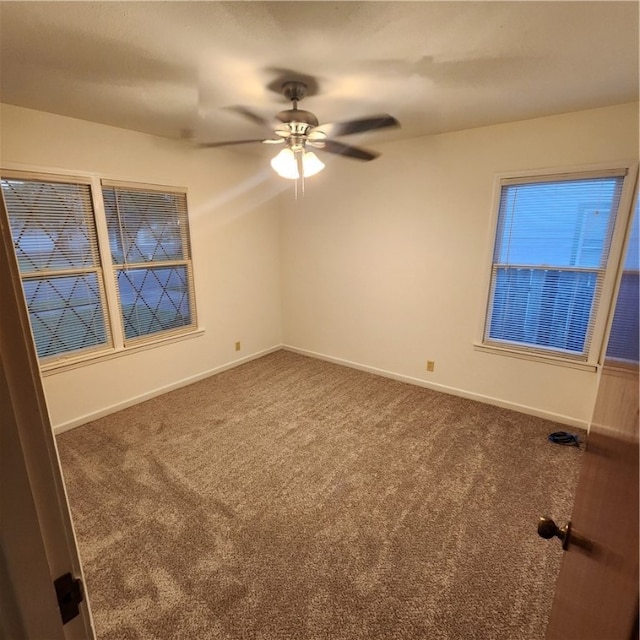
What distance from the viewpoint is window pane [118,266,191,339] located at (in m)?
3.17

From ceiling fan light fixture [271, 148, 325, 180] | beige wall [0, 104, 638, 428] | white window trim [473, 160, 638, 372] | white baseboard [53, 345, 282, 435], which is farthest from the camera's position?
white baseboard [53, 345, 282, 435]

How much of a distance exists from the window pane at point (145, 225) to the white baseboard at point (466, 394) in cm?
208

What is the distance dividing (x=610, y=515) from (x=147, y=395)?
3525 mm

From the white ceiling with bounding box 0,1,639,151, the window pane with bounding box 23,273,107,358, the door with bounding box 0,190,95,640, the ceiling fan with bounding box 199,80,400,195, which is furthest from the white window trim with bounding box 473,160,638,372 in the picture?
the window pane with bounding box 23,273,107,358

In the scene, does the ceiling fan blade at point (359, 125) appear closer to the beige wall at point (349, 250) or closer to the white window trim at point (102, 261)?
the beige wall at point (349, 250)

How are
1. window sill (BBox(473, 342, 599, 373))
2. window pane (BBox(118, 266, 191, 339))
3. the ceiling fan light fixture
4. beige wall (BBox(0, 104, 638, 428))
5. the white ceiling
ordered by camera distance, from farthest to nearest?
1. window pane (BBox(118, 266, 191, 339))
2. window sill (BBox(473, 342, 599, 373))
3. beige wall (BBox(0, 104, 638, 428))
4. the ceiling fan light fixture
5. the white ceiling

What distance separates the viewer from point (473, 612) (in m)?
1.50

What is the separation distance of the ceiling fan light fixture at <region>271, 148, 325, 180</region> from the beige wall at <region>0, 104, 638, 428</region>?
1.45 metres

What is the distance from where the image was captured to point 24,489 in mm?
490

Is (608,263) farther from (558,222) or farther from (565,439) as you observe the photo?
(565,439)

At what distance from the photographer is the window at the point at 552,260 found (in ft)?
8.43

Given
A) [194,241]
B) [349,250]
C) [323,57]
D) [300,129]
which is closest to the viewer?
[323,57]

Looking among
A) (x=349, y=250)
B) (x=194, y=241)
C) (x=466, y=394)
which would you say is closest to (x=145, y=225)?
(x=194, y=241)

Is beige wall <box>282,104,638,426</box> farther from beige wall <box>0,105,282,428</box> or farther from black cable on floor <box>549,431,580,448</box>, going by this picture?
beige wall <box>0,105,282,428</box>
